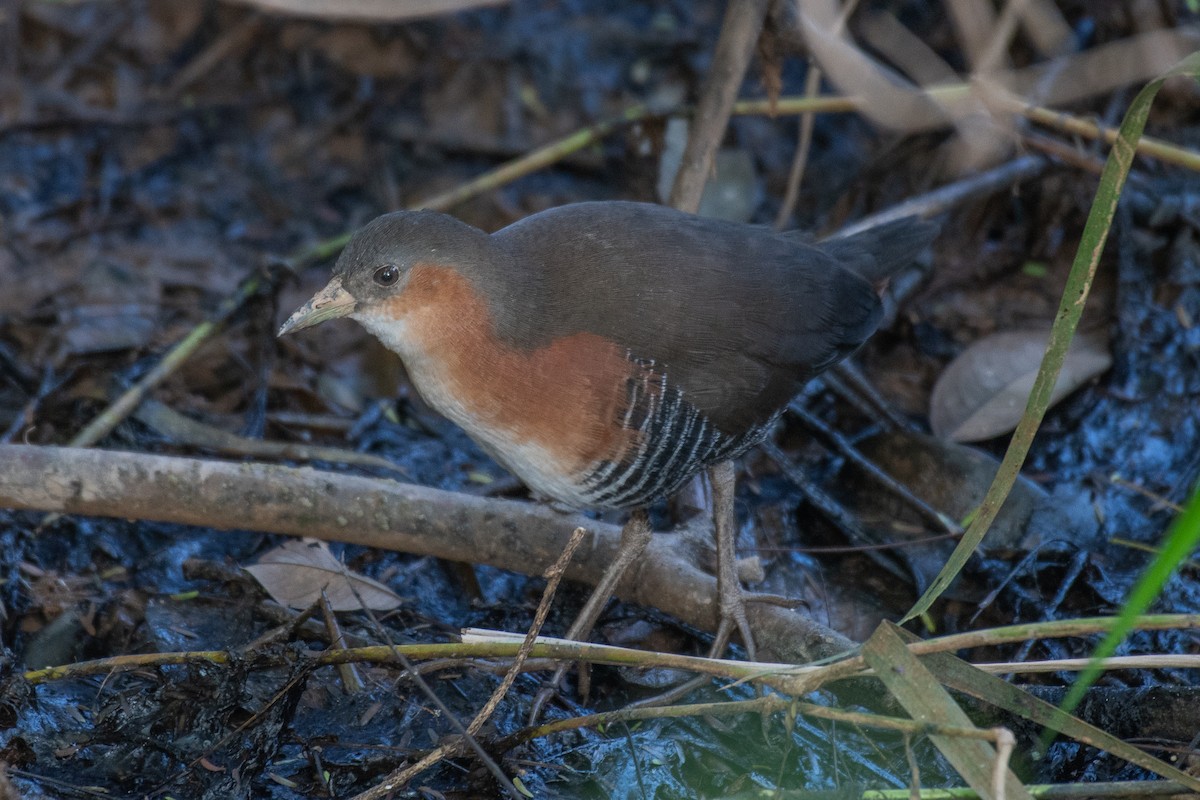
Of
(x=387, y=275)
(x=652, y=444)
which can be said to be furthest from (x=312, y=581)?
(x=652, y=444)

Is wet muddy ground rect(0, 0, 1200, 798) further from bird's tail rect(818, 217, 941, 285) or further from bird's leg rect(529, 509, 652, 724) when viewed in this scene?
bird's tail rect(818, 217, 941, 285)

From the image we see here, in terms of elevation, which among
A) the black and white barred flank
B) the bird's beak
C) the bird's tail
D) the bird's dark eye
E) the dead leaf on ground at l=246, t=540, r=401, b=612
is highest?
the bird's tail

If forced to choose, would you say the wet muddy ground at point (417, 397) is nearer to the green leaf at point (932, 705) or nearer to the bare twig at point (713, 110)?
the bare twig at point (713, 110)

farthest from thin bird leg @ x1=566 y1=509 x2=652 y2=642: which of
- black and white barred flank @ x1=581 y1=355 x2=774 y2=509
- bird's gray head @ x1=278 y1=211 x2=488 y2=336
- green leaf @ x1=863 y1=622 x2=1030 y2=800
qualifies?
green leaf @ x1=863 y1=622 x2=1030 y2=800

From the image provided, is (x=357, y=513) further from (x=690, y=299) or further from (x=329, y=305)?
(x=690, y=299)

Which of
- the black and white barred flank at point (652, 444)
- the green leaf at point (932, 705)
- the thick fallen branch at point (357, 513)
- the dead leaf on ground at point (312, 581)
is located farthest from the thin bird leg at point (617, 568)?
the green leaf at point (932, 705)

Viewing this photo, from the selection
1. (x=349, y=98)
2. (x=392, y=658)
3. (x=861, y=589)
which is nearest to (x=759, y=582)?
(x=861, y=589)
